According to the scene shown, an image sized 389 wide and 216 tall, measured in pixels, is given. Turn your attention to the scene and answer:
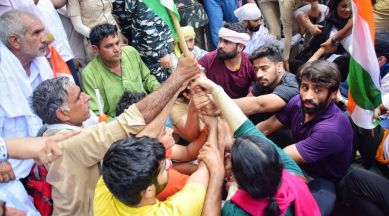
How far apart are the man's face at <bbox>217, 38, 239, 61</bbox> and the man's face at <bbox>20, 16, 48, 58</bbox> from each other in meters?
1.60

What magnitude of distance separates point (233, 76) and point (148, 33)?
1.05m

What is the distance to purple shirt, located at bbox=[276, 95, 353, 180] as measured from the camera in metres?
2.57

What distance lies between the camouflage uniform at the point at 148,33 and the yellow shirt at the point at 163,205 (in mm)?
2523

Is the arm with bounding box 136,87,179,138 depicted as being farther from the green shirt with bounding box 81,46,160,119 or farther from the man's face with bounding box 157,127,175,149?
the green shirt with bounding box 81,46,160,119

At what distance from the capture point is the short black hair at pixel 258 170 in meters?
1.71

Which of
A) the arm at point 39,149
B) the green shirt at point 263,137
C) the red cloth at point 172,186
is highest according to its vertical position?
the arm at point 39,149

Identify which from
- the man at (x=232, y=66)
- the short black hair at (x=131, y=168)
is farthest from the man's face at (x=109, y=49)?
the short black hair at (x=131, y=168)

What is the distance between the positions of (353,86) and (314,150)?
484 mm

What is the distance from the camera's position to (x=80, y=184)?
2209mm

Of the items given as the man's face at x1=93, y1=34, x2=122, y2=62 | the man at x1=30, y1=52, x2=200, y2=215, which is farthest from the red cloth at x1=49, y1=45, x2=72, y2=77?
the man at x1=30, y1=52, x2=200, y2=215

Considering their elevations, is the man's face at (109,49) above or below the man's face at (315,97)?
above

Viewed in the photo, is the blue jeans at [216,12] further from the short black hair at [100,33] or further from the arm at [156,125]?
the arm at [156,125]

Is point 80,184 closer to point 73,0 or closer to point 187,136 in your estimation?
point 187,136

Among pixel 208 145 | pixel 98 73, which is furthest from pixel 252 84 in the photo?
pixel 208 145
